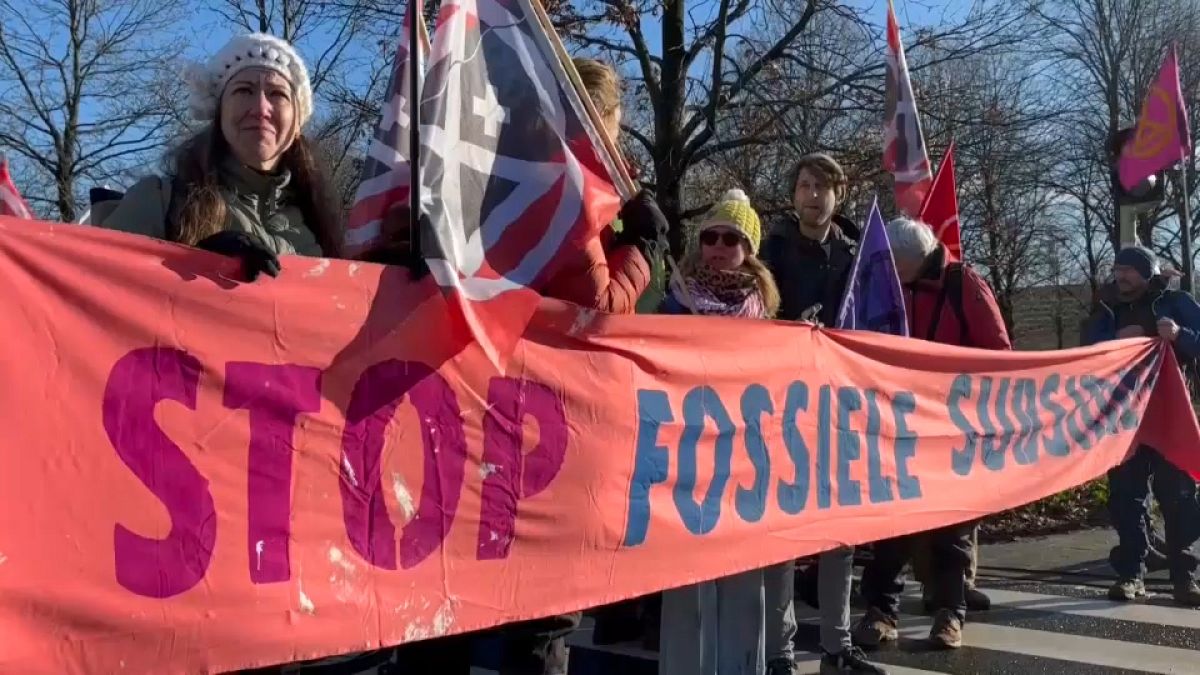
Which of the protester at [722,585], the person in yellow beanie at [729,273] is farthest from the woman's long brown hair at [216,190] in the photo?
the person in yellow beanie at [729,273]

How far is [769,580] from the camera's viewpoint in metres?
4.48

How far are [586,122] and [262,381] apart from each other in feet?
3.97

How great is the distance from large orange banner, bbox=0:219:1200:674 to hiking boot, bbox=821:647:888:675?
668mm

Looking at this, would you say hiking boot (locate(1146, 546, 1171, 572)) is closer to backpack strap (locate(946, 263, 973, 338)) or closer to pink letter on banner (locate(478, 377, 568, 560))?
backpack strap (locate(946, 263, 973, 338))

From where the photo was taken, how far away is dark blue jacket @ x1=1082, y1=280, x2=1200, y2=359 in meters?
6.43

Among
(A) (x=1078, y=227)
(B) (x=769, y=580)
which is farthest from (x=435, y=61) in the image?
(A) (x=1078, y=227)

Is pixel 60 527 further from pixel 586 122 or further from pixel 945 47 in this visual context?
pixel 945 47

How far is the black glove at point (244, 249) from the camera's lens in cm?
261

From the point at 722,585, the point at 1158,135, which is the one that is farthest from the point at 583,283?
the point at 1158,135

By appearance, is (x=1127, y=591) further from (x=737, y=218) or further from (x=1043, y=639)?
(x=737, y=218)

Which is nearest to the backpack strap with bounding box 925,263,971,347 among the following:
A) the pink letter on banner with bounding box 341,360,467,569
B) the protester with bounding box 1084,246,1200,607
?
the protester with bounding box 1084,246,1200,607

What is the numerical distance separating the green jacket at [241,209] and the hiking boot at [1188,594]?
537 cm

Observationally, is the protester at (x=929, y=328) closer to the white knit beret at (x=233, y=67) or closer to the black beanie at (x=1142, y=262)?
the black beanie at (x=1142, y=262)

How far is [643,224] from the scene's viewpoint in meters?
3.47
